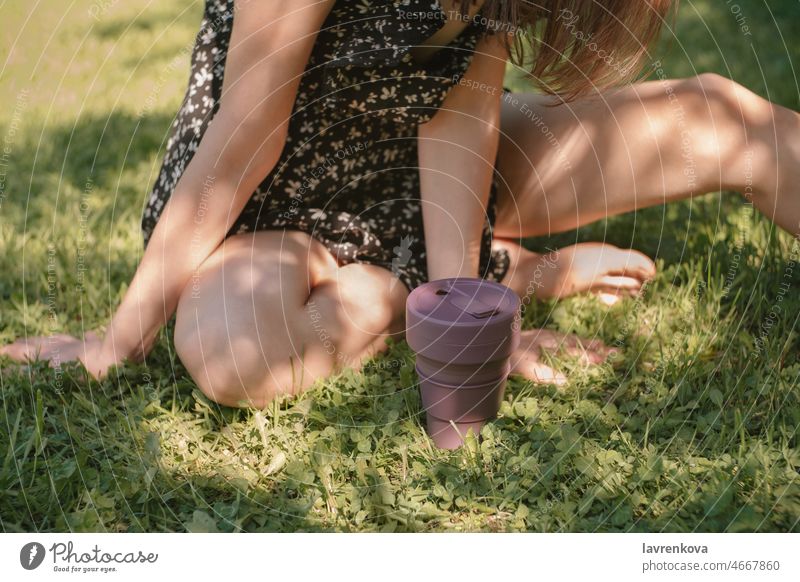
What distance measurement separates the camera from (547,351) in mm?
1446

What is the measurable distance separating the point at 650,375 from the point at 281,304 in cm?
59

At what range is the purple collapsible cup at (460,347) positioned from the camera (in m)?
1.09

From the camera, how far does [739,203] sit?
193 cm

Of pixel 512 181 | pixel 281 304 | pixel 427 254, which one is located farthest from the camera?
pixel 512 181

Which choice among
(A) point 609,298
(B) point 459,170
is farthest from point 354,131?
Result: (A) point 609,298

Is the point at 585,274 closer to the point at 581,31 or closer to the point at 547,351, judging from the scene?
the point at 547,351

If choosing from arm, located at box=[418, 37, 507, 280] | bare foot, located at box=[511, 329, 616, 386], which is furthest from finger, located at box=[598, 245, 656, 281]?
arm, located at box=[418, 37, 507, 280]

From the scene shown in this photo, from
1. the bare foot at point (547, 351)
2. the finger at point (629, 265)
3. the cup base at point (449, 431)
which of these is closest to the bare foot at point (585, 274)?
the finger at point (629, 265)

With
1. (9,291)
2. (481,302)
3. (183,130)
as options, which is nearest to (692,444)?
(481,302)

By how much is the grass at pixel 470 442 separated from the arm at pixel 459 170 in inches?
7.9

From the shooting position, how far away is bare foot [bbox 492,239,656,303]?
163cm

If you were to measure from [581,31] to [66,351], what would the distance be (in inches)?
37.8

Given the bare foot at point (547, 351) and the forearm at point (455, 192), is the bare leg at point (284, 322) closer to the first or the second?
the bare foot at point (547, 351)

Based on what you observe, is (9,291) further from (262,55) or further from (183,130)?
(262,55)
